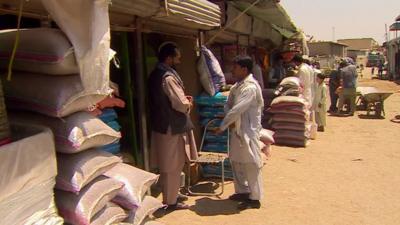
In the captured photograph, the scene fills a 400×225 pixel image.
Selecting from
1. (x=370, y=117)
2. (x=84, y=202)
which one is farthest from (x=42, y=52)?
(x=370, y=117)

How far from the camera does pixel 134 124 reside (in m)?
4.98

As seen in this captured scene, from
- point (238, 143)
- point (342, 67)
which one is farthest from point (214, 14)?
point (342, 67)

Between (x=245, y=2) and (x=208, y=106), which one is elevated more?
(x=245, y=2)

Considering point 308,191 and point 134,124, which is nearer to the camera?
point 134,124

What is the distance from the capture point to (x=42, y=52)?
7.91 ft

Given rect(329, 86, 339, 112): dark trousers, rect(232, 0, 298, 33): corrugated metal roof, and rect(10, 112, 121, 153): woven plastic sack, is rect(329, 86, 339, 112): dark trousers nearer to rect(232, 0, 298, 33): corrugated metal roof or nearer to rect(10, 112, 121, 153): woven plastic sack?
rect(232, 0, 298, 33): corrugated metal roof

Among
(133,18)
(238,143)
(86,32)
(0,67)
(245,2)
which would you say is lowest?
(238,143)

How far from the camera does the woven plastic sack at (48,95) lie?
7.89ft

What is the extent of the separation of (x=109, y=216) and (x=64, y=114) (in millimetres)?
749

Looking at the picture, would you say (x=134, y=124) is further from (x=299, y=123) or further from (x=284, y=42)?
(x=284, y=42)

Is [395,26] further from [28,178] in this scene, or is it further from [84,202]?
[28,178]

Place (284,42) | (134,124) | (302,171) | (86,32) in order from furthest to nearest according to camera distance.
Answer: (284,42) → (302,171) → (134,124) → (86,32)

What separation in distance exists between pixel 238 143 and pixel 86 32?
303 cm

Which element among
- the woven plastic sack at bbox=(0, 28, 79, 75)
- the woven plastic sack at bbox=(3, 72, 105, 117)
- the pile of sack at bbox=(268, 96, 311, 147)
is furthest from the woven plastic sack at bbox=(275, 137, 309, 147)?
the woven plastic sack at bbox=(0, 28, 79, 75)
